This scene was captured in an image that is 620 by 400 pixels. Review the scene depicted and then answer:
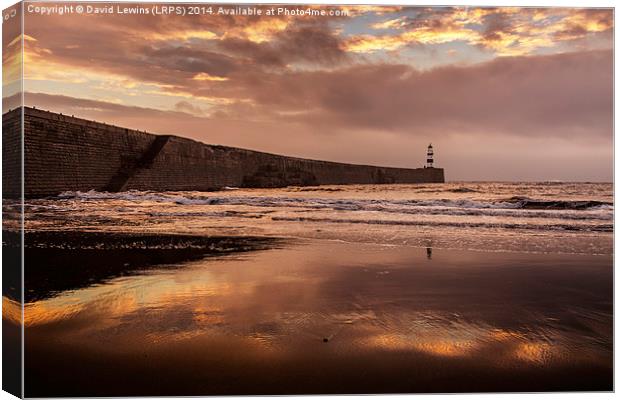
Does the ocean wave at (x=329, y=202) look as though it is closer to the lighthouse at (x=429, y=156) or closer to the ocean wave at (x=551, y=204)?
the ocean wave at (x=551, y=204)

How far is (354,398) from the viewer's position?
2.85 metres

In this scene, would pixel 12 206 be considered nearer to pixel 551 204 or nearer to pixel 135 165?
pixel 135 165

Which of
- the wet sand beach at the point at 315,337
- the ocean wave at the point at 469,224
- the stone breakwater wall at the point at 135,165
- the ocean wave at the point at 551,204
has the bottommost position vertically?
the wet sand beach at the point at 315,337

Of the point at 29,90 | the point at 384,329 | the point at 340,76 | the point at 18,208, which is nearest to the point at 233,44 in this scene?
the point at 340,76

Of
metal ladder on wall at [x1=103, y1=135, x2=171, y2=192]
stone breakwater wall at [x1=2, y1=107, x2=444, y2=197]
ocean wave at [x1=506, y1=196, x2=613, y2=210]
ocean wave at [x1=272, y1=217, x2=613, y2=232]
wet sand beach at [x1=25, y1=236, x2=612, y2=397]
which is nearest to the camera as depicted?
wet sand beach at [x1=25, y1=236, x2=612, y2=397]

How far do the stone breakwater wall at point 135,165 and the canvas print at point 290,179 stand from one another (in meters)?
0.02

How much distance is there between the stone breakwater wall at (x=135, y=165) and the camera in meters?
3.00

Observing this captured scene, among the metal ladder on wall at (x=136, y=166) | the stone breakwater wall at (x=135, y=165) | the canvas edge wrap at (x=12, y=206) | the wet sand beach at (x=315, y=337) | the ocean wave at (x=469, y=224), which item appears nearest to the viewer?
the wet sand beach at (x=315, y=337)

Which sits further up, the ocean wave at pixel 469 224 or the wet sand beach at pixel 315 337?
the ocean wave at pixel 469 224

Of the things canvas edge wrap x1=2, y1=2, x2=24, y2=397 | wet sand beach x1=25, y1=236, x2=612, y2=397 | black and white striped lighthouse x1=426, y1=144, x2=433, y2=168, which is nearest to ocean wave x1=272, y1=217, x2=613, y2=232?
wet sand beach x1=25, y1=236, x2=612, y2=397

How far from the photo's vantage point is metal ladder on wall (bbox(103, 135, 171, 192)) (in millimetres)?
3587

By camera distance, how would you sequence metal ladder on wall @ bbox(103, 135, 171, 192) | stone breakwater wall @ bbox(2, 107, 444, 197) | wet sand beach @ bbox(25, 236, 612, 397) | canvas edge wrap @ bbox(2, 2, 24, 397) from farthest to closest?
1. metal ladder on wall @ bbox(103, 135, 171, 192)
2. stone breakwater wall @ bbox(2, 107, 444, 197)
3. canvas edge wrap @ bbox(2, 2, 24, 397)
4. wet sand beach @ bbox(25, 236, 612, 397)

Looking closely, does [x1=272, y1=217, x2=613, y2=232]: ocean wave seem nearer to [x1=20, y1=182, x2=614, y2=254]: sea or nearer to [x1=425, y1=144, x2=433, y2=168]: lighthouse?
[x1=20, y1=182, x2=614, y2=254]: sea

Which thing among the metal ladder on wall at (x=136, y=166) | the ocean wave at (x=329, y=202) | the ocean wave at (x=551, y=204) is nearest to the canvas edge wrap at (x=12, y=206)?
the ocean wave at (x=329, y=202)
